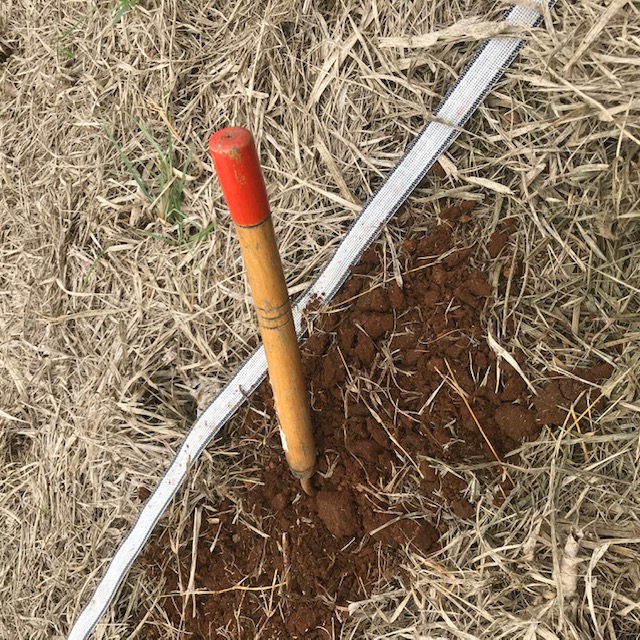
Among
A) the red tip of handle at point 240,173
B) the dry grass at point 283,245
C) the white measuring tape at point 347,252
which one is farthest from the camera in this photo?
the white measuring tape at point 347,252

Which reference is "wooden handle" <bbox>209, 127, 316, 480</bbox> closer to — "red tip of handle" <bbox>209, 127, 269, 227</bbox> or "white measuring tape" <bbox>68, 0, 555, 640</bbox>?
"red tip of handle" <bbox>209, 127, 269, 227</bbox>

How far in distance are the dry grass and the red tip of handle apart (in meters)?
0.65

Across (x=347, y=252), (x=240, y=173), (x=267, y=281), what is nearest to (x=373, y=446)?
(x=347, y=252)

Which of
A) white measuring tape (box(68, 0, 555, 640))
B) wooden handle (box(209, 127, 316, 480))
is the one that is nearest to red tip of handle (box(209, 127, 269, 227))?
wooden handle (box(209, 127, 316, 480))

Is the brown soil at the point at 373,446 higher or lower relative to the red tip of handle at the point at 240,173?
lower

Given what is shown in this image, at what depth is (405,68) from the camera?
1483mm

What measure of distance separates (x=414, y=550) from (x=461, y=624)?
174mm

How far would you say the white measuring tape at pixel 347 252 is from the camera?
1.40m

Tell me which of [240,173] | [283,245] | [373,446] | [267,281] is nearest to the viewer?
[240,173]

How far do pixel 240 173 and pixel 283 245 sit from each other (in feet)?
2.40

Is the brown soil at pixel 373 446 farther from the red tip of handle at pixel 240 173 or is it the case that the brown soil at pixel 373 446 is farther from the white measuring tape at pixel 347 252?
the red tip of handle at pixel 240 173

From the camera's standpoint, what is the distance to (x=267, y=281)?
1.02 meters

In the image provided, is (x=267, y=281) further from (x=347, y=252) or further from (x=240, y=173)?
(x=347, y=252)

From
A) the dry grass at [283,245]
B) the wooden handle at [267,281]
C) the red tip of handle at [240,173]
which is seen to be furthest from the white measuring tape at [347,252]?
the red tip of handle at [240,173]
